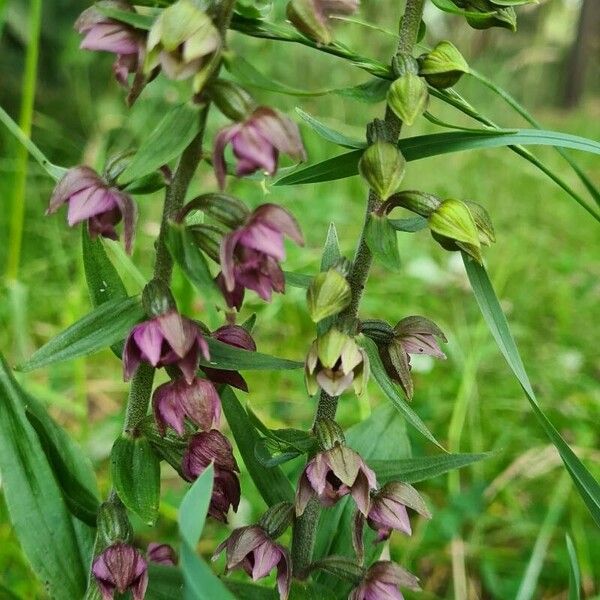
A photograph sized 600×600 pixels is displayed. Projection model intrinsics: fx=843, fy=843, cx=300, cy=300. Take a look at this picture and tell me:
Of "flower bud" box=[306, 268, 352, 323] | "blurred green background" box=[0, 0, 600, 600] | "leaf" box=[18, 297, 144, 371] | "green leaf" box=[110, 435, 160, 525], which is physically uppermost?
"flower bud" box=[306, 268, 352, 323]

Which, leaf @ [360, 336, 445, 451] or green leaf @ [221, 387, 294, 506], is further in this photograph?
green leaf @ [221, 387, 294, 506]

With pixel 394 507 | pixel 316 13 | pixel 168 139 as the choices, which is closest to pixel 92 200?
pixel 168 139

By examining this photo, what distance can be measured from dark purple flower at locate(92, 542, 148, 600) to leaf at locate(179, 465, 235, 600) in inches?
13.0

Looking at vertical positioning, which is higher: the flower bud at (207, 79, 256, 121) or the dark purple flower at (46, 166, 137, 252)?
the flower bud at (207, 79, 256, 121)

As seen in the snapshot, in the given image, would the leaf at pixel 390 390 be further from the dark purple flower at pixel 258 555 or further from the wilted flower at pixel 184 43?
the wilted flower at pixel 184 43

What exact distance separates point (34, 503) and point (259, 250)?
557 mm

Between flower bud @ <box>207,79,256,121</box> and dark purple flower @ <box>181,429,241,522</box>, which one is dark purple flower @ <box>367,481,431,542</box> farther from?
flower bud @ <box>207,79,256,121</box>

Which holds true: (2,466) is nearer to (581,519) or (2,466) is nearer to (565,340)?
(581,519)

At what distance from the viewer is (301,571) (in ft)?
4.17

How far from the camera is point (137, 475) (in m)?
1.19

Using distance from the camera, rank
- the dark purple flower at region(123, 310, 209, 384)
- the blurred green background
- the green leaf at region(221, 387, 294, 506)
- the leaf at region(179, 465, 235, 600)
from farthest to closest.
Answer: the blurred green background < the green leaf at region(221, 387, 294, 506) < the dark purple flower at region(123, 310, 209, 384) < the leaf at region(179, 465, 235, 600)

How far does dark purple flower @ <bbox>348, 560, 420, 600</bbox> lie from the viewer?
1.20 meters

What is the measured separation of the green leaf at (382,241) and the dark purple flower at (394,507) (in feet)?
1.09

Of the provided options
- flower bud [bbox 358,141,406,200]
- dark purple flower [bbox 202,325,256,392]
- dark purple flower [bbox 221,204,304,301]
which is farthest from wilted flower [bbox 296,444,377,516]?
flower bud [bbox 358,141,406,200]
